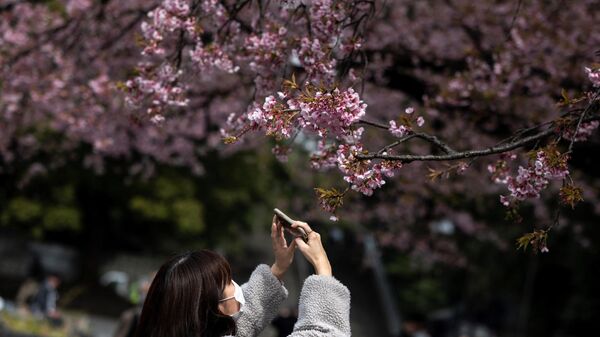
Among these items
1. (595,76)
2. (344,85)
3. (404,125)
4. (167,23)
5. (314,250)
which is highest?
(344,85)

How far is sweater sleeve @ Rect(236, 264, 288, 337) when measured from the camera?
3.15 m

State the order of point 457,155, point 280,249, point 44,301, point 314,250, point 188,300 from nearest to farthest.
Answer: point 188,300 → point 314,250 → point 280,249 → point 457,155 → point 44,301

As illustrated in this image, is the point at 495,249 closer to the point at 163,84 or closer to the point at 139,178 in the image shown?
the point at 139,178

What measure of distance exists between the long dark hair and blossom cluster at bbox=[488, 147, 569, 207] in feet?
6.06

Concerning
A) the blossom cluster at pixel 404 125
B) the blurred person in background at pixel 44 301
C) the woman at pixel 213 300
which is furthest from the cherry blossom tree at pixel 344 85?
the blurred person in background at pixel 44 301

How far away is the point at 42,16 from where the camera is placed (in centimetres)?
1198

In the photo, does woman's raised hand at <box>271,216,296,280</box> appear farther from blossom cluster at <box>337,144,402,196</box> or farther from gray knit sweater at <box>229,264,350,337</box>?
blossom cluster at <box>337,144,402,196</box>

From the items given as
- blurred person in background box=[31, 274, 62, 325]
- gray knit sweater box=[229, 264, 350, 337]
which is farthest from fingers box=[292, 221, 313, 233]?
blurred person in background box=[31, 274, 62, 325]

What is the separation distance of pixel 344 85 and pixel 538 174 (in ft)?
7.55

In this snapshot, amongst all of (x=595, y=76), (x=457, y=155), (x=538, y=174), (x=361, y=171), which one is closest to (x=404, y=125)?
(x=457, y=155)

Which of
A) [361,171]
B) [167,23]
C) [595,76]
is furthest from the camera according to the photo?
[167,23]

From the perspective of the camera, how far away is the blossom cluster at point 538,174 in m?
4.15

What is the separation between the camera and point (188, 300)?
286 centimetres

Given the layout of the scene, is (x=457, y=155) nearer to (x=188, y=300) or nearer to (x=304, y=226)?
(x=304, y=226)
